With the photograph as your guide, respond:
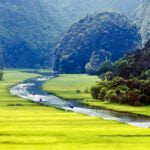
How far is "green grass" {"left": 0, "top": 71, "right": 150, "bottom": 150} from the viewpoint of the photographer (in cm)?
5081

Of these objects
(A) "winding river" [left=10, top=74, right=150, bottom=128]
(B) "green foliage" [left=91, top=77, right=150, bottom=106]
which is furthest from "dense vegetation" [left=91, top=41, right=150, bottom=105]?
(A) "winding river" [left=10, top=74, right=150, bottom=128]

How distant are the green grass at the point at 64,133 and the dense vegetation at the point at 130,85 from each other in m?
22.2

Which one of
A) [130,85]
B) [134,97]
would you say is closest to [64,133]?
[134,97]

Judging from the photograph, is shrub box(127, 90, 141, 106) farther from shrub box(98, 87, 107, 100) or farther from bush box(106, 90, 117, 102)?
shrub box(98, 87, 107, 100)

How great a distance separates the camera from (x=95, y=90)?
112 metres

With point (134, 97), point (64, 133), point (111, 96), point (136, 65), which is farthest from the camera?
point (136, 65)

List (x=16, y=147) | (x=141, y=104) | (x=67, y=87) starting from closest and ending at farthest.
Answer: (x=16, y=147), (x=141, y=104), (x=67, y=87)

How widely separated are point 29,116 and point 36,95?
42695 mm

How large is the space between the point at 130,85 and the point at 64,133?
163 feet

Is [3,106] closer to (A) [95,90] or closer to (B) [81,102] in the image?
(B) [81,102]

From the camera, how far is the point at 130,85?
10594 cm

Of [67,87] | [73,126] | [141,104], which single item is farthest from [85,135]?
[67,87]

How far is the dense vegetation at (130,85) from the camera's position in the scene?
324ft

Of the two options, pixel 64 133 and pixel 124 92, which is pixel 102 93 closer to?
pixel 124 92
